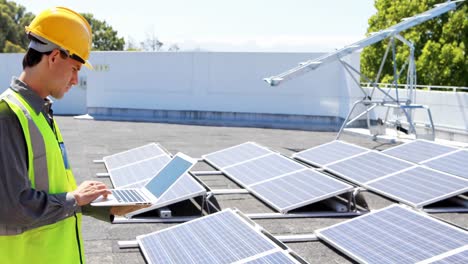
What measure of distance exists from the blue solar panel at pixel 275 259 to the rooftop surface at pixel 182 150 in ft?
3.25

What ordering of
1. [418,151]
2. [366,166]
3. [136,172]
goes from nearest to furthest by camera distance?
[136,172] < [366,166] < [418,151]

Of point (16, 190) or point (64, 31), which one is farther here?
point (64, 31)

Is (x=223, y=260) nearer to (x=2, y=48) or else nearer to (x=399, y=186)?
(x=399, y=186)

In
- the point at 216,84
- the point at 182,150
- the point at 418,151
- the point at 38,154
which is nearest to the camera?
the point at 38,154

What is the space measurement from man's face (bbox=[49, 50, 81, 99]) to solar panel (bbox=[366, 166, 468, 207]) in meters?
6.36

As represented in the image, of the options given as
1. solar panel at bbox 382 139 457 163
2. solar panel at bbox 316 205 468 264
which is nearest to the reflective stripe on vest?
solar panel at bbox 316 205 468 264

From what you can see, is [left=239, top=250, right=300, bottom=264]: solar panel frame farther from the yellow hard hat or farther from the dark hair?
the dark hair

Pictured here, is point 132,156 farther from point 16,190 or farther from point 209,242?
point 16,190

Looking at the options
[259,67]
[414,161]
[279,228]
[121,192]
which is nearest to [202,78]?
[259,67]

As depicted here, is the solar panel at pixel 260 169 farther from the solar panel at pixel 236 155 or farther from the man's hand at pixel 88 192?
the man's hand at pixel 88 192

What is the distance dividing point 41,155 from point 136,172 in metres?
7.18

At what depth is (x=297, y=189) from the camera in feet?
28.1

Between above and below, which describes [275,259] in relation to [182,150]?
above

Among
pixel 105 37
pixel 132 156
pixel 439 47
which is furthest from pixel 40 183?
pixel 105 37
